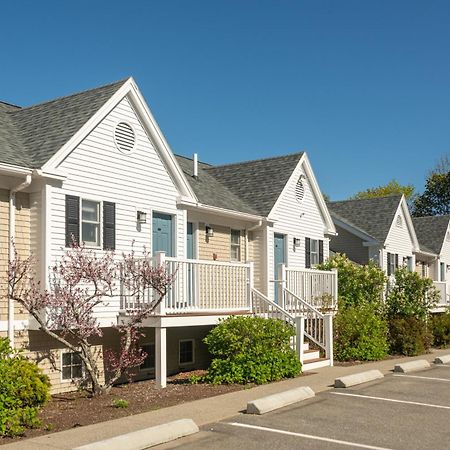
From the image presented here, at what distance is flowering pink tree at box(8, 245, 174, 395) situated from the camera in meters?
12.2

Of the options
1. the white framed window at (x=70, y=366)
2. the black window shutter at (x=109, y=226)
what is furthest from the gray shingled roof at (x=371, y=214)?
the white framed window at (x=70, y=366)

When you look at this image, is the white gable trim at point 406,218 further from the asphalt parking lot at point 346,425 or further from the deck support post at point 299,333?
the asphalt parking lot at point 346,425

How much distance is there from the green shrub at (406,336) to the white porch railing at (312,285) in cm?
247

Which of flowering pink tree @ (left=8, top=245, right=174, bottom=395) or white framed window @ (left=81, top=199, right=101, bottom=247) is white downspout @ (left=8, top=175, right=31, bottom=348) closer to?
flowering pink tree @ (left=8, top=245, right=174, bottom=395)

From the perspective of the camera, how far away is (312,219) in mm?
24312

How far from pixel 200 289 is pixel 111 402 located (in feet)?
14.5

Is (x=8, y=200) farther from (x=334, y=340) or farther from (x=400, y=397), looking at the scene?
(x=334, y=340)

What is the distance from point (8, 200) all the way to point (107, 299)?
3.01 metres

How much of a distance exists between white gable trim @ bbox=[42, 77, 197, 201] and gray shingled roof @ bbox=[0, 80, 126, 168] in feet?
0.36

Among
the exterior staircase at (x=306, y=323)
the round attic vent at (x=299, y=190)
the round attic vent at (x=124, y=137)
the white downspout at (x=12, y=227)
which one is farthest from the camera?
the round attic vent at (x=299, y=190)

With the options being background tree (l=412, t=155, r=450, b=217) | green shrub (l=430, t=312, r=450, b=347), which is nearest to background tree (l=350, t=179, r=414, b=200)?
background tree (l=412, t=155, r=450, b=217)

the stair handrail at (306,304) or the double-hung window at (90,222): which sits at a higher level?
the double-hung window at (90,222)

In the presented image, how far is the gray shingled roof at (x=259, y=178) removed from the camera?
22125 millimetres

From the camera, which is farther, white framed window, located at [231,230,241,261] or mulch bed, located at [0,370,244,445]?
white framed window, located at [231,230,241,261]
